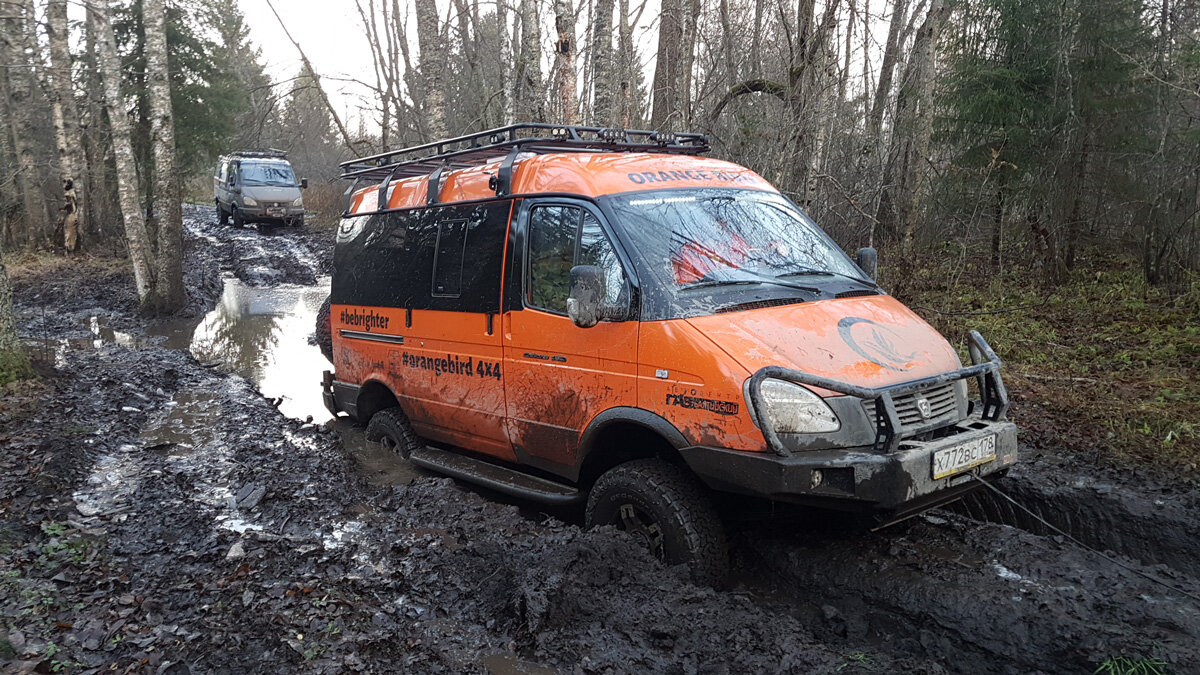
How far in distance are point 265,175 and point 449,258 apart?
21.6m

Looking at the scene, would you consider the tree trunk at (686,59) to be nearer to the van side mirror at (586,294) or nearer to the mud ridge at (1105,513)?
the mud ridge at (1105,513)

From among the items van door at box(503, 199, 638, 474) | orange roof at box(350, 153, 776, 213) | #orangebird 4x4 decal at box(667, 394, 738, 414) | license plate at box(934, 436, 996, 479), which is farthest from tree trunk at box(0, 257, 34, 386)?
license plate at box(934, 436, 996, 479)

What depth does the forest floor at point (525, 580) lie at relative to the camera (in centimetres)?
336

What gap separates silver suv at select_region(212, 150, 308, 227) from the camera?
24156 mm

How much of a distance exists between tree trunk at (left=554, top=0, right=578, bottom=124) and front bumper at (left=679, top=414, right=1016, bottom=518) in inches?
260

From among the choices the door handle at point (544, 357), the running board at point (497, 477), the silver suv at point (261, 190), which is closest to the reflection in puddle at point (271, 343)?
the running board at point (497, 477)

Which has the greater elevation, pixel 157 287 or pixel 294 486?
pixel 157 287

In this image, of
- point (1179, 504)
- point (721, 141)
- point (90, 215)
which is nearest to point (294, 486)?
point (1179, 504)

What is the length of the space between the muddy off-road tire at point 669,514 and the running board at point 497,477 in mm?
539

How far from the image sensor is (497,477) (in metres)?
5.28

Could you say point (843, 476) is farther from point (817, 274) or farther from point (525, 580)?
point (525, 580)

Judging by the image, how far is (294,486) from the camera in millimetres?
5820

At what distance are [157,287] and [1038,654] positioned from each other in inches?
566

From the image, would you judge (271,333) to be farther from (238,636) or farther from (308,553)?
(238,636)
